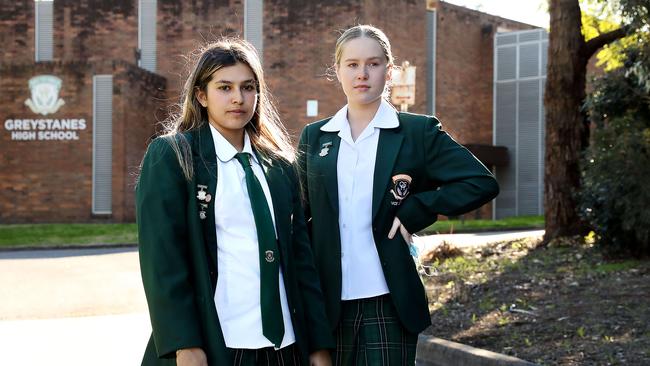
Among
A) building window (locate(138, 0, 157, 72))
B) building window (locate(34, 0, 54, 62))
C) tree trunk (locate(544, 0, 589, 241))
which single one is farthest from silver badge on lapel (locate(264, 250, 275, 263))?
building window (locate(34, 0, 54, 62))

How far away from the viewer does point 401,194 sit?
12.6ft

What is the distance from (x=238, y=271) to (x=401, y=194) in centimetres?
96

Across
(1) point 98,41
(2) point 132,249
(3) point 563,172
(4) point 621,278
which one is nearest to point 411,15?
(1) point 98,41

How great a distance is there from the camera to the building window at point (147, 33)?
107 feet

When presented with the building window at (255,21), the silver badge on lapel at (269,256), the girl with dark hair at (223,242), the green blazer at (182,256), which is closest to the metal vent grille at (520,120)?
the building window at (255,21)

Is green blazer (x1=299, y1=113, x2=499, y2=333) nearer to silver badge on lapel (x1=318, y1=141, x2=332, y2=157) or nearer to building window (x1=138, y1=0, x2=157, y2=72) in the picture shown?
silver badge on lapel (x1=318, y1=141, x2=332, y2=157)

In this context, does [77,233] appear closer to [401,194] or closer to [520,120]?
[520,120]

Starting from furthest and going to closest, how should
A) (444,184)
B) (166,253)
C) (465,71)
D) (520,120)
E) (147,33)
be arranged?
1. (520,120)
2. (465,71)
3. (147,33)
4. (444,184)
5. (166,253)

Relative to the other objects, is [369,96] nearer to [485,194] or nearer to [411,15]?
[485,194]

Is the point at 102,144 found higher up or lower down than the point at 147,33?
lower down

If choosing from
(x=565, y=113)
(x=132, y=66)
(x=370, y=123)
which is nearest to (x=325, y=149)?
(x=370, y=123)

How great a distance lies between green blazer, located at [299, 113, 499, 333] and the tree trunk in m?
9.99

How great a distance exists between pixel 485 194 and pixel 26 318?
27.0ft

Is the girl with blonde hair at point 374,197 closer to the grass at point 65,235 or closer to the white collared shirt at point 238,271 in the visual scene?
the white collared shirt at point 238,271
